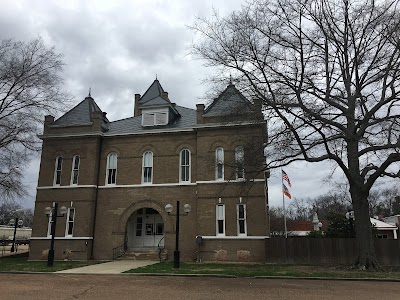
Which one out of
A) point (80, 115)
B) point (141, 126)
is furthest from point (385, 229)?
point (80, 115)

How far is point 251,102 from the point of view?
1897 cm

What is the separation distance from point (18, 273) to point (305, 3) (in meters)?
19.3

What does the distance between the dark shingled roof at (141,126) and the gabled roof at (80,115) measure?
6.33 feet

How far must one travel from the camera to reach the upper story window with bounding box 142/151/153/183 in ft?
86.0

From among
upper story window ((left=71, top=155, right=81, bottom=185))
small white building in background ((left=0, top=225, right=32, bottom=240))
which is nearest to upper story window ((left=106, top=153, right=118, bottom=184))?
upper story window ((left=71, top=155, right=81, bottom=185))

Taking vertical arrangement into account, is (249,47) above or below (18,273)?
above

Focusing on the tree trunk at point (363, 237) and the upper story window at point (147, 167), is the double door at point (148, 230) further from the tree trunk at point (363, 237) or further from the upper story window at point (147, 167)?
the tree trunk at point (363, 237)

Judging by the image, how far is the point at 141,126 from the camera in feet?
91.7

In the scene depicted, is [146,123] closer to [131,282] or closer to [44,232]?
[44,232]

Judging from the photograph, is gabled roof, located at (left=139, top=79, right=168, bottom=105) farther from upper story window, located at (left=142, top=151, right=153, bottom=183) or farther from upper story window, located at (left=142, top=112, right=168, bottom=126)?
upper story window, located at (left=142, top=151, right=153, bottom=183)

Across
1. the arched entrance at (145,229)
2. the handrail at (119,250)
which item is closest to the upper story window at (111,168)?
the arched entrance at (145,229)

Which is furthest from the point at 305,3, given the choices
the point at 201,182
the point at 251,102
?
the point at 201,182

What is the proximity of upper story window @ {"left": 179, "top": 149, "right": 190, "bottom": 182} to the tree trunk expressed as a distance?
11.2 metres

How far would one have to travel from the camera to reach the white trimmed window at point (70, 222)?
25.8m
